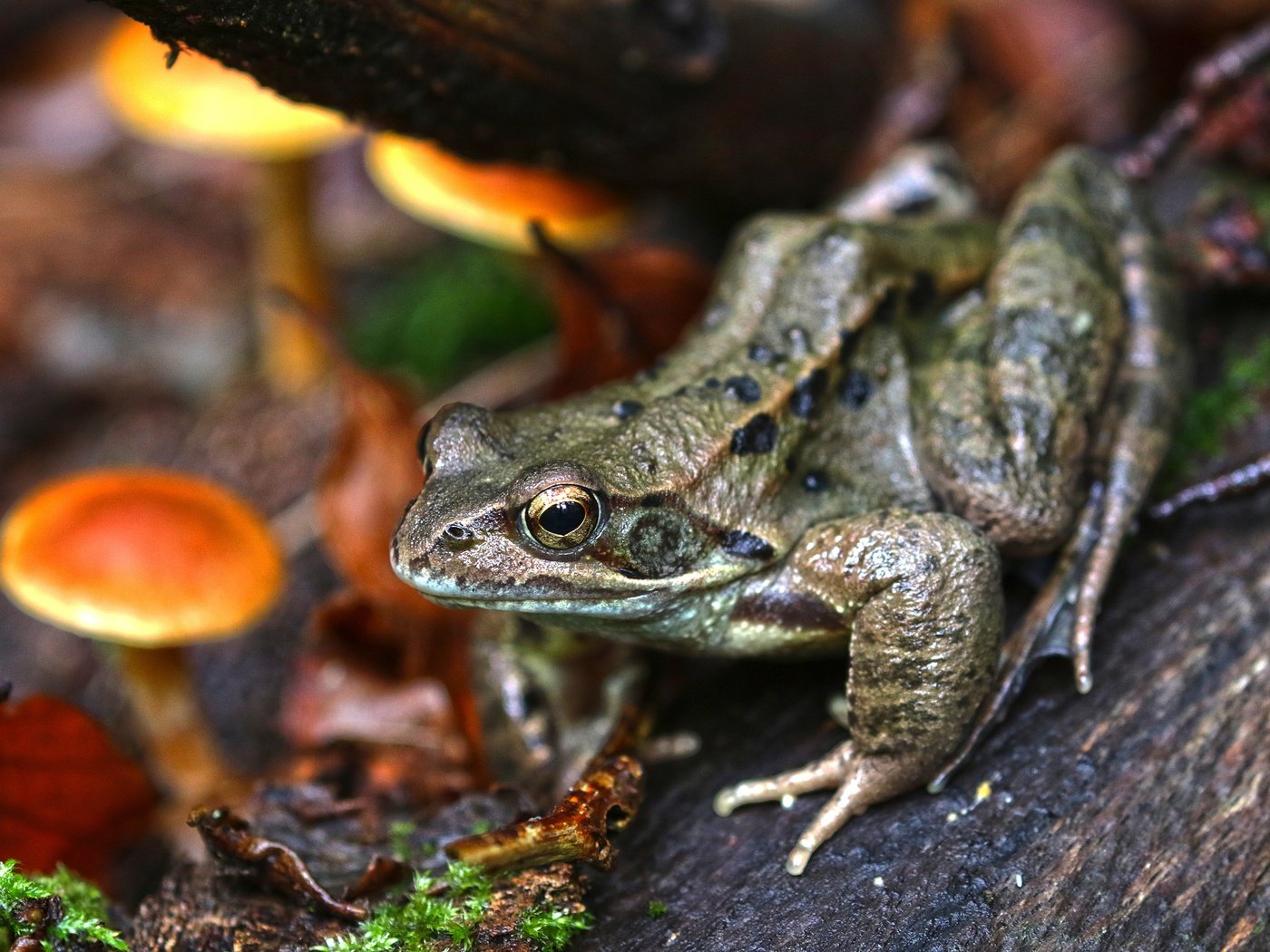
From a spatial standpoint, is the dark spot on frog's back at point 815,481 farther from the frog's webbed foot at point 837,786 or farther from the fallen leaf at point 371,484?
the fallen leaf at point 371,484

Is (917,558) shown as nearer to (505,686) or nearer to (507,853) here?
(507,853)

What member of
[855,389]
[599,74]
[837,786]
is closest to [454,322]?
[599,74]

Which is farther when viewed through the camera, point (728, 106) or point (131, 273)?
point (131, 273)

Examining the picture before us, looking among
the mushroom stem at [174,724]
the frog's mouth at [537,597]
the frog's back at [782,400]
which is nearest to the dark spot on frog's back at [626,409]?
the frog's back at [782,400]

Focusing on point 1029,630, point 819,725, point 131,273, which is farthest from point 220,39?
point 131,273

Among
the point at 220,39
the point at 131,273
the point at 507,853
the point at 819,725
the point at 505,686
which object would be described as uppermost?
the point at 220,39

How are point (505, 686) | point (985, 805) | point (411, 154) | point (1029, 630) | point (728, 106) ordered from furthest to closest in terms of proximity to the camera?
point (411, 154) < point (728, 106) < point (505, 686) < point (1029, 630) < point (985, 805)

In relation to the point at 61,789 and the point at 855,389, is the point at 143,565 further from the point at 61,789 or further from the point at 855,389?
the point at 855,389

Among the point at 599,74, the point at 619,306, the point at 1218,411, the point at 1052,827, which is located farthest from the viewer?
the point at 619,306
